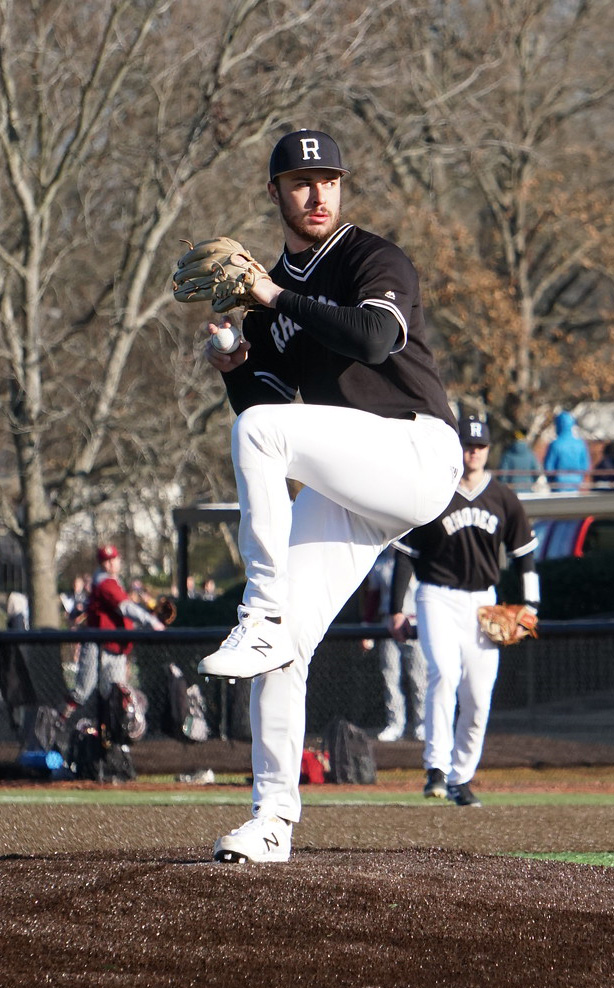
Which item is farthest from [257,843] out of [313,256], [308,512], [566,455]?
[566,455]

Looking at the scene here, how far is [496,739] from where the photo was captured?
10.8 metres

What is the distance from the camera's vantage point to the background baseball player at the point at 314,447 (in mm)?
4367

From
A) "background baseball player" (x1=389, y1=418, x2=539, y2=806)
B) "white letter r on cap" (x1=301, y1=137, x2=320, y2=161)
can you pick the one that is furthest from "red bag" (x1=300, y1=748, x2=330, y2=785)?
"white letter r on cap" (x1=301, y1=137, x2=320, y2=161)

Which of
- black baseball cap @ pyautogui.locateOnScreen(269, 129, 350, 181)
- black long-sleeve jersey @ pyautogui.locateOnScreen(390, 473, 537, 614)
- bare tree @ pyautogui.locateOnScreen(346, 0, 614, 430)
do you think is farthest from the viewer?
bare tree @ pyautogui.locateOnScreen(346, 0, 614, 430)

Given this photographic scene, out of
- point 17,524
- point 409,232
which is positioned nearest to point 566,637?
point 17,524

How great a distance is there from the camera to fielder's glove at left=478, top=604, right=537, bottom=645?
332 inches

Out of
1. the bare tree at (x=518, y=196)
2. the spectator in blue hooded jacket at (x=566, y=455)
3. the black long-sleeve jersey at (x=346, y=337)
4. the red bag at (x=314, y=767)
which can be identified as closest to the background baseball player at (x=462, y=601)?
the red bag at (x=314, y=767)

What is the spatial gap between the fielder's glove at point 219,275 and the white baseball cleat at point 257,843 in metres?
1.65

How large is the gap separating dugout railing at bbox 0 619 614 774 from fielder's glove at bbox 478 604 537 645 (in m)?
2.04

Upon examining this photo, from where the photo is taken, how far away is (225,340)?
15.6ft

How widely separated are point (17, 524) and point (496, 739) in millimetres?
8553

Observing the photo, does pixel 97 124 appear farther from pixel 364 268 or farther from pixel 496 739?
pixel 364 268

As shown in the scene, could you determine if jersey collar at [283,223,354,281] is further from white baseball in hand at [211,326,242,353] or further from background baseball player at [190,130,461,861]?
white baseball in hand at [211,326,242,353]

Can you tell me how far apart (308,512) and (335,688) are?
6.39 m
